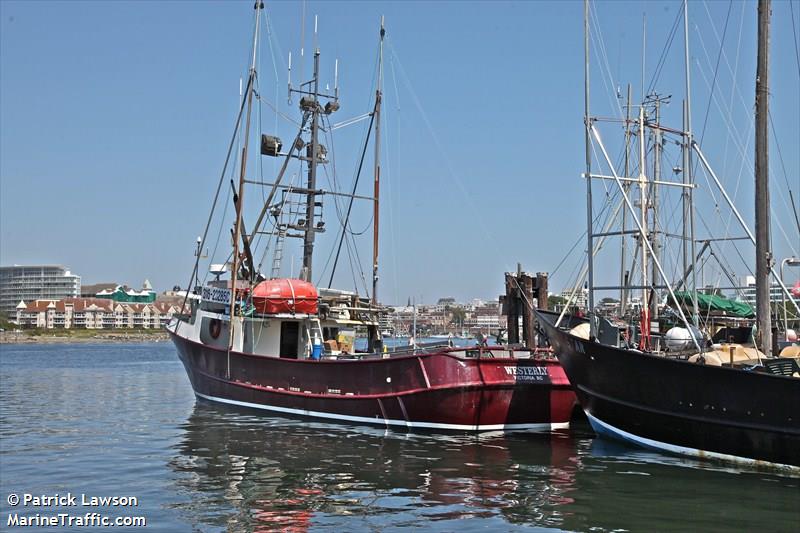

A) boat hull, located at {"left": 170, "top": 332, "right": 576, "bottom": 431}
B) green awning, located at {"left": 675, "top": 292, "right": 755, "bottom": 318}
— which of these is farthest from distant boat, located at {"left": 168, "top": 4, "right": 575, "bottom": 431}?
green awning, located at {"left": 675, "top": 292, "right": 755, "bottom": 318}

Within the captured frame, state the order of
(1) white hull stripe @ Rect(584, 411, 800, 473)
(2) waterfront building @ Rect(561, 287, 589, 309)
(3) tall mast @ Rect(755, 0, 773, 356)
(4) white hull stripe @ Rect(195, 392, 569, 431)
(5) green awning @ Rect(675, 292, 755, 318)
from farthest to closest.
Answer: (5) green awning @ Rect(675, 292, 755, 318), (2) waterfront building @ Rect(561, 287, 589, 309), (4) white hull stripe @ Rect(195, 392, 569, 431), (3) tall mast @ Rect(755, 0, 773, 356), (1) white hull stripe @ Rect(584, 411, 800, 473)

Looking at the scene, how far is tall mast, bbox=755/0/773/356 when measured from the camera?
16.3 meters

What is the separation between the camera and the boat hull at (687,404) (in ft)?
44.8

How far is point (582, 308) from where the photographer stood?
105ft

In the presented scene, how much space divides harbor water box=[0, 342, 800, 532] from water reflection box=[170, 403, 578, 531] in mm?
34

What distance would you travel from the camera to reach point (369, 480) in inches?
535

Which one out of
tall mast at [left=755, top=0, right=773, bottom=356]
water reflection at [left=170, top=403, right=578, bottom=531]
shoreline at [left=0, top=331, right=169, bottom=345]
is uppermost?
tall mast at [left=755, top=0, right=773, bottom=356]

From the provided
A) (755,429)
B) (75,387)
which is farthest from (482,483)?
(75,387)

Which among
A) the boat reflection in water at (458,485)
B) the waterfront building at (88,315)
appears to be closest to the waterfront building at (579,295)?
the boat reflection in water at (458,485)

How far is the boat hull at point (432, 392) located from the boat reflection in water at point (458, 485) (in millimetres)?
606

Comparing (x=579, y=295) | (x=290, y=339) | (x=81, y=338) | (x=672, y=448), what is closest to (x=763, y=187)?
(x=672, y=448)

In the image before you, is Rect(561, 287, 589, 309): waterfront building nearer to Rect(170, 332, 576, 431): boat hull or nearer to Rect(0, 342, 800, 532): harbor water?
Rect(170, 332, 576, 431): boat hull

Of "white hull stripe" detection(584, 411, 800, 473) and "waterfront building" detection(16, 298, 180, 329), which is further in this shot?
"waterfront building" detection(16, 298, 180, 329)

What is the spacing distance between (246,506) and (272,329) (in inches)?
508
